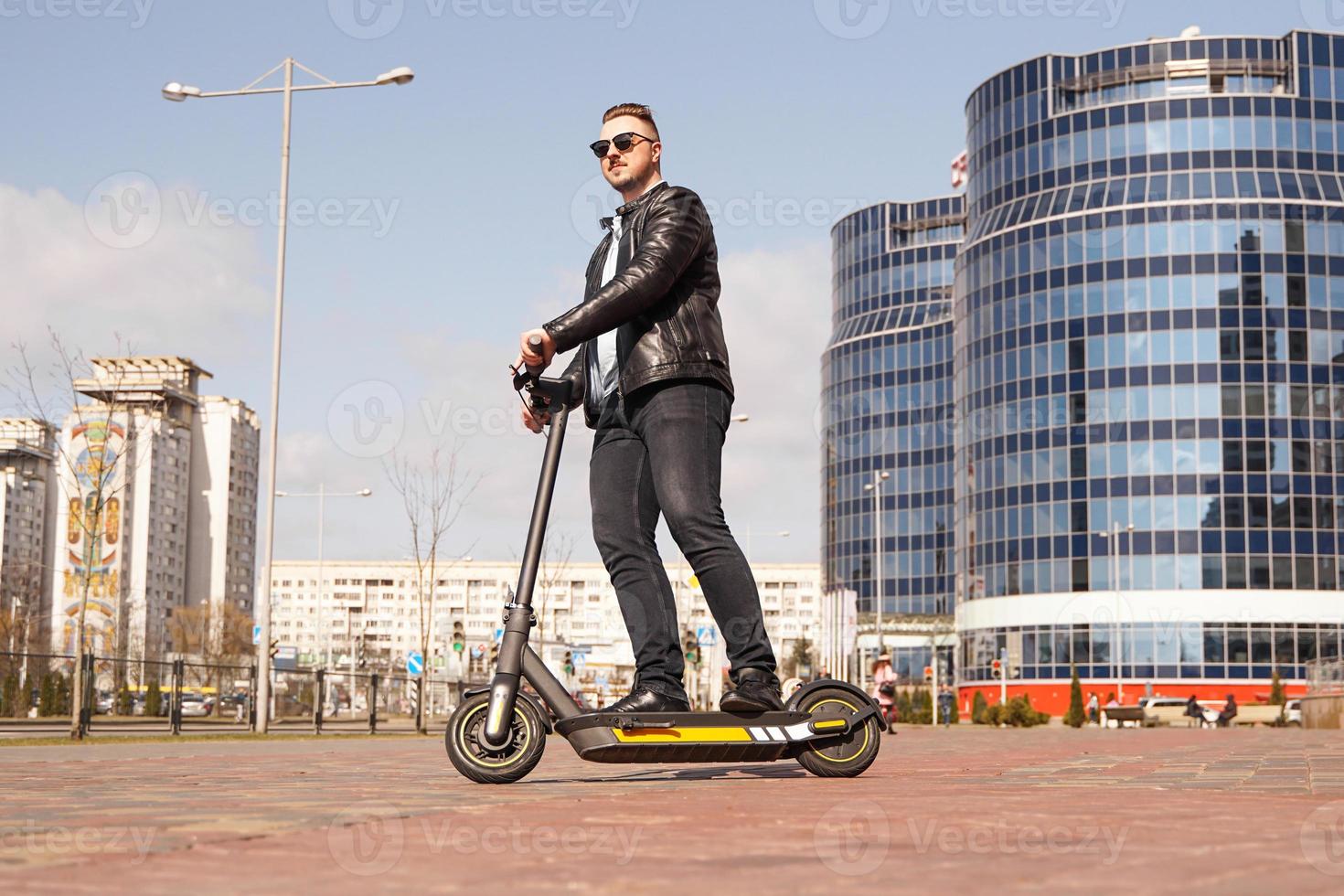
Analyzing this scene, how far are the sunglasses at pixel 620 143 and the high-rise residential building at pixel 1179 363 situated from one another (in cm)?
7361

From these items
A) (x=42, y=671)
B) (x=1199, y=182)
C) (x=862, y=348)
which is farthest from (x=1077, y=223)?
(x=42, y=671)

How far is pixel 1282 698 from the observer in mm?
66562

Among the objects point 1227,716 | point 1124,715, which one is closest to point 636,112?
point 1124,715

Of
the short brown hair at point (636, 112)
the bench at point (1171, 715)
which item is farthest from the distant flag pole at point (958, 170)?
the short brown hair at point (636, 112)

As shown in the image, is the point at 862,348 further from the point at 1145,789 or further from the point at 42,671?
the point at 1145,789

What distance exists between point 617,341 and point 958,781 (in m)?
2.00

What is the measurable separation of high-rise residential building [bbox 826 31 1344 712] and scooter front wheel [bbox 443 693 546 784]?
74.2 metres

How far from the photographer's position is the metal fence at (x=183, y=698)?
20.0m

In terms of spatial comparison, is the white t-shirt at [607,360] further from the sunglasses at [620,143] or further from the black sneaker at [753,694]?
the black sneaker at [753,694]

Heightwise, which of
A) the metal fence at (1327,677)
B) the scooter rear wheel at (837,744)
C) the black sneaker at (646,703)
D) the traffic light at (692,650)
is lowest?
the metal fence at (1327,677)

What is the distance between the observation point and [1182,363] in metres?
75.7

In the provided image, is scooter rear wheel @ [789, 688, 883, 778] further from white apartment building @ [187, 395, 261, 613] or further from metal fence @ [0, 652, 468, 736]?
white apartment building @ [187, 395, 261, 613]

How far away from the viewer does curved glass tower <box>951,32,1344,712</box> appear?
7406 cm

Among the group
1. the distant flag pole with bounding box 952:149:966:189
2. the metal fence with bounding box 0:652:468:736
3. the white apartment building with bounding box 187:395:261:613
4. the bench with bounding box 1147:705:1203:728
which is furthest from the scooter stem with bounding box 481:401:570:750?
the white apartment building with bounding box 187:395:261:613
